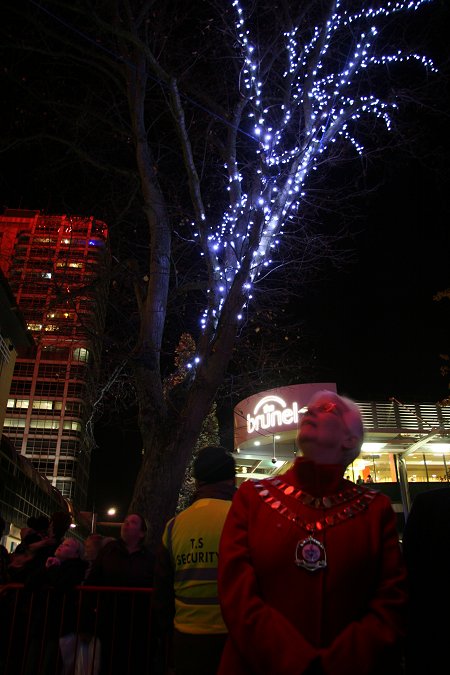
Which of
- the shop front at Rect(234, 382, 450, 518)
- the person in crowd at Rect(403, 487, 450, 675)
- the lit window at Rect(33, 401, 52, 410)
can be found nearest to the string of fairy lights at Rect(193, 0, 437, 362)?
the shop front at Rect(234, 382, 450, 518)

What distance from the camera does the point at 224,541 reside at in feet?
5.97

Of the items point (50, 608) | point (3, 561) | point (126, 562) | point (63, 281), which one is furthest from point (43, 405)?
point (126, 562)

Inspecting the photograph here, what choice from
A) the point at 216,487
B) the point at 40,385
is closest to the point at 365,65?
the point at 216,487

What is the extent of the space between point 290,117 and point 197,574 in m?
7.75

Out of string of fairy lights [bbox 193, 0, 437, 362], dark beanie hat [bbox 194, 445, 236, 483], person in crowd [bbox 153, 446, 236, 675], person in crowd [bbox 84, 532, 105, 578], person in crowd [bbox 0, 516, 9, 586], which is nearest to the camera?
person in crowd [bbox 153, 446, 236, 675]

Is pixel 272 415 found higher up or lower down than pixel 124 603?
higher up

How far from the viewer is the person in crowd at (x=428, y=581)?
160 centimetres

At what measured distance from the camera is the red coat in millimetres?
1530

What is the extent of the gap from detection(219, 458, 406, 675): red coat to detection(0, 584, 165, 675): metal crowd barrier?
2.55m

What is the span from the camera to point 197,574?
107 inches

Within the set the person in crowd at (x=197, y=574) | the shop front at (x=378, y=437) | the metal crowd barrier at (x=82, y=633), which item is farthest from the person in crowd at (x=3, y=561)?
the shop front at (x=378, y=437)

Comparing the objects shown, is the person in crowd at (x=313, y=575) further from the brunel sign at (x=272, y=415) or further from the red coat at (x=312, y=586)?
the brunel sign at (x=272, y=415)

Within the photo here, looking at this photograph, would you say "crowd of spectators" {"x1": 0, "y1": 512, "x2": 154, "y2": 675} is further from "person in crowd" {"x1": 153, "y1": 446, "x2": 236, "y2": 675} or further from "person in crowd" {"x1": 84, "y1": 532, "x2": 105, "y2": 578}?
"person in crowd" {"x1": 153, "y1": 446, "x2": 236, "y2": 675}

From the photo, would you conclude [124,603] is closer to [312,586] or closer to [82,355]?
[312,586]
